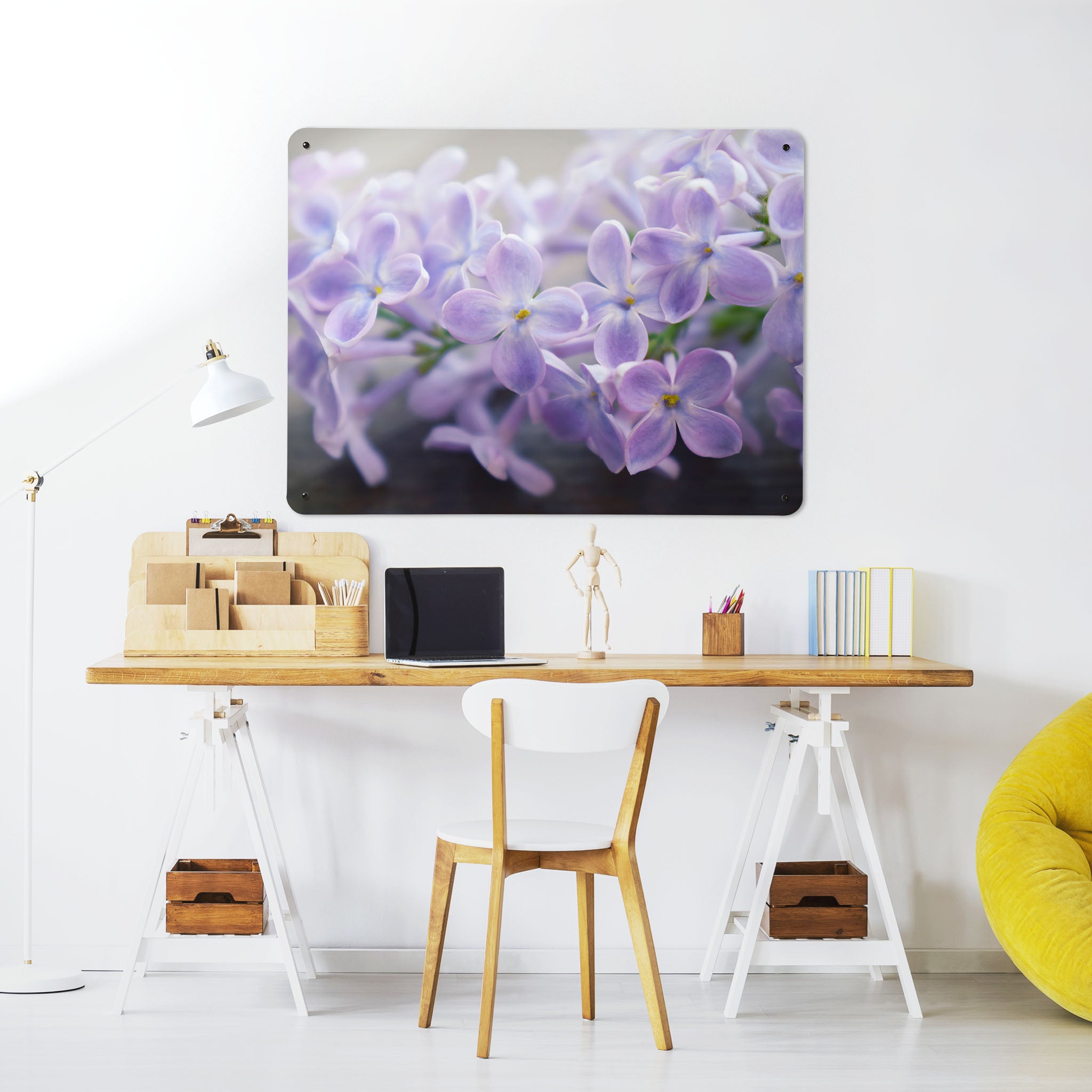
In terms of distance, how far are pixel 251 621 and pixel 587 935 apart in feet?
3.60

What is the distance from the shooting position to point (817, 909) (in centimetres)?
250

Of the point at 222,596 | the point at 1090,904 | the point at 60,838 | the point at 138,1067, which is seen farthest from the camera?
the point at 60,838

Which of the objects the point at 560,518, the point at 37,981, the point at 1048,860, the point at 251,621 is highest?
the point at 560,518

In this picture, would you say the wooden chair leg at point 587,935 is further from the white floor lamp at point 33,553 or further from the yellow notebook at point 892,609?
the white floor lamp at point 33,553

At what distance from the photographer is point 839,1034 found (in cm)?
236

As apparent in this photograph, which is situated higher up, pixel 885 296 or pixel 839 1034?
pixel 885 296

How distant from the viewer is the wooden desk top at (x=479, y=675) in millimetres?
2293

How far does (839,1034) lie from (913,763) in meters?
0.78

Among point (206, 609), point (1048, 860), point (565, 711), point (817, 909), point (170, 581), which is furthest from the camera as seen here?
point (170, 581)

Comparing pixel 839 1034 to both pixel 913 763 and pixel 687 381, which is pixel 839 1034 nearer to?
pixel 913 763

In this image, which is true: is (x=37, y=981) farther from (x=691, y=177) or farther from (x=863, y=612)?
(x=691, y=177)

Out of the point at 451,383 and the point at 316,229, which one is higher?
the point at 316,229

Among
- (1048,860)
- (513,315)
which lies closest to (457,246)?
(513,315)

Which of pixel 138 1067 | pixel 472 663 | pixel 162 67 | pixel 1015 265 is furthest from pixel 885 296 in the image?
pixel 138 1067
